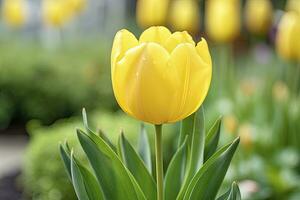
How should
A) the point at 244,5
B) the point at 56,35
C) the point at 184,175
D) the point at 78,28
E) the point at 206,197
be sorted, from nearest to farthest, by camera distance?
1. the point at 206,197
2. the point at 184,175
3. the point at 56,35
4. the point at 78,28
5. the point at 244,5

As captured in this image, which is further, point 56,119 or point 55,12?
point 56,119

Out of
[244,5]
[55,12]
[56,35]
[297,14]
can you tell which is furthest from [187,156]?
[244,5]

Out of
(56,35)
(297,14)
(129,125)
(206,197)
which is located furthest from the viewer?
(56,35)

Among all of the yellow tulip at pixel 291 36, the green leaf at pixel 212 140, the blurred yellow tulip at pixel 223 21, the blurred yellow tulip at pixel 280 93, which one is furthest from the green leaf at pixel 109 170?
the blurred yellow tulip at pixel 223 21

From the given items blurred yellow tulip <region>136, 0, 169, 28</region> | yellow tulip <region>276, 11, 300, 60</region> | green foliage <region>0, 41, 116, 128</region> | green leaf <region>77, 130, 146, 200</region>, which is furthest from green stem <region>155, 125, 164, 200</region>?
green foliage <region>0, 41, 116, 128</region>

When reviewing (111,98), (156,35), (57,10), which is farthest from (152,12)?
(156,35)

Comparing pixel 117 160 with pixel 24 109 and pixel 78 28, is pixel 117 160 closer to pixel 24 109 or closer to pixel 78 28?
pixel 24 109

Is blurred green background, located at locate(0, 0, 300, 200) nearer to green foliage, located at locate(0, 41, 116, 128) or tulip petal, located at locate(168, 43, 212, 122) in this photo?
green foliage, located at locate(0, 41, 116, 128)
